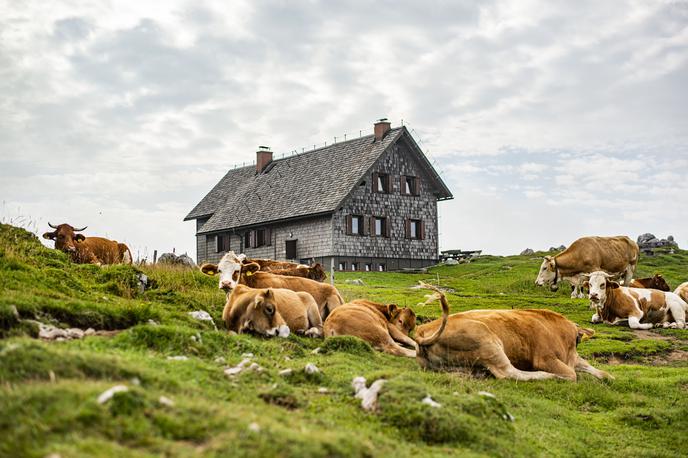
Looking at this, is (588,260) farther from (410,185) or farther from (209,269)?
(410,185)

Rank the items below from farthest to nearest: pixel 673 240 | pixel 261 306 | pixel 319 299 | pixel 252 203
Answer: pixel 673 240
pixel 252 203
pixel 319 299
pixel 261 306

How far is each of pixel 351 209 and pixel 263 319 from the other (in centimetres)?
3556

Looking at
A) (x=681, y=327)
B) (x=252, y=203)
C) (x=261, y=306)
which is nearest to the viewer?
(x=261, y=306)

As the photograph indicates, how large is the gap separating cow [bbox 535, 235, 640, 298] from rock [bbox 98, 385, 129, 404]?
88.7 ft

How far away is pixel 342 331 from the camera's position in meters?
14.3

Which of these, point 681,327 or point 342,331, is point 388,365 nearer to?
point 342,331

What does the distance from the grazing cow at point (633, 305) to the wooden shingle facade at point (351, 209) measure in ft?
83.4

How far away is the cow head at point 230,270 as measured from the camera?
54.3 feet

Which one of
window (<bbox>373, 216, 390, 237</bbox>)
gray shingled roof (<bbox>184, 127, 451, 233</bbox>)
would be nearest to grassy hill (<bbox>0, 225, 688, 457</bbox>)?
gray shingled roof (<bbox>184, 127, 451, 233</bbox>)

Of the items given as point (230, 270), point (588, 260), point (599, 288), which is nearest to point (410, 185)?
point (588, 260)

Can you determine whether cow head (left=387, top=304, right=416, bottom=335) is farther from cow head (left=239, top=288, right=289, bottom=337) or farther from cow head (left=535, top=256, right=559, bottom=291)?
cow head (left=535, top=256, right=559, bottom=291)

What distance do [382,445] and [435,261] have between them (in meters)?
→ 46.4

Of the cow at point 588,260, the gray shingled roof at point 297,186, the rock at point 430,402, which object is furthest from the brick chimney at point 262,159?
the rock at point 430,402

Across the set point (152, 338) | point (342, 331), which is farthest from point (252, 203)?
point (152, 338)
